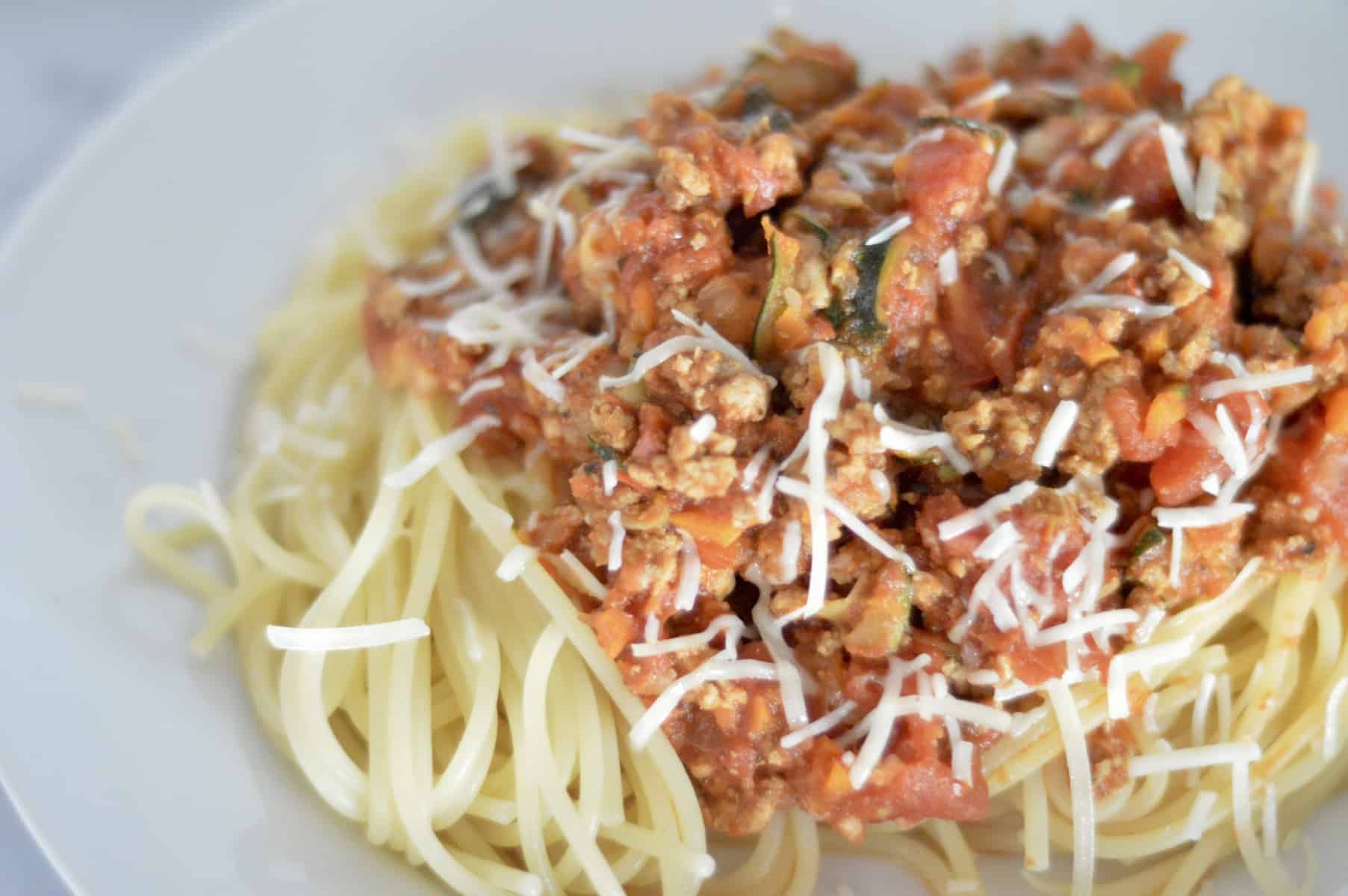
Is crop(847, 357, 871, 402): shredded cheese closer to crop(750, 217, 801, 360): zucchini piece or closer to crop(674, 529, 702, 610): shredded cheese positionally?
crop(750, 217, 801, 360): zucchini piece

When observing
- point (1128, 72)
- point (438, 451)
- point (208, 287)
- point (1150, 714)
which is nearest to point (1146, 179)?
point (1128, 72)

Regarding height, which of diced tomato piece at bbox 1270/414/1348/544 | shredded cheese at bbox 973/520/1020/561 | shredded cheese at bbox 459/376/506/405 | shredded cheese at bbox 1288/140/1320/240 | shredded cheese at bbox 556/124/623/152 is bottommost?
diced tomato piece at bbox 1270/414/1348/544

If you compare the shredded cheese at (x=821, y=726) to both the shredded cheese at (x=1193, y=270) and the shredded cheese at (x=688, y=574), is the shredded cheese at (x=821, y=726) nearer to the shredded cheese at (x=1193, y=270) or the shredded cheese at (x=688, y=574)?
the shredded cheese at (x=688, y=574)

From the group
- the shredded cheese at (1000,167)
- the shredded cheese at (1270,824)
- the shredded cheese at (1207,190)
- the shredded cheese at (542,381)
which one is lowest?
the shredded cheese at (1270,824)

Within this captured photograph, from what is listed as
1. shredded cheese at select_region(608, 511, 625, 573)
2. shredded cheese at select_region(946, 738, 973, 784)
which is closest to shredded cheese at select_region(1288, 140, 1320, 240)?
shredded cheese at select_region(946, 738, 973, 784)

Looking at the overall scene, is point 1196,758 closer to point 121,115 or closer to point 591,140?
point 591,140

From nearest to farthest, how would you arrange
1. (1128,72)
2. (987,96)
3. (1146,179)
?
(1146,179), (987,96), (1128,72)

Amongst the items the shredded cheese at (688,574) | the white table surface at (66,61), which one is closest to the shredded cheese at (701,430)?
the shredded cheese at (688,574)
